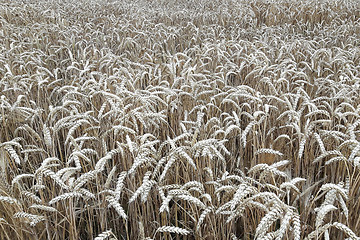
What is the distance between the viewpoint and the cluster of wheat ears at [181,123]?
107 cm

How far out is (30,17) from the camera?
4891mm

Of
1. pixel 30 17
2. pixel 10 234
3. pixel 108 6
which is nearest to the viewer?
pixel 10 234

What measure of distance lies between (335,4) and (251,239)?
547 cm

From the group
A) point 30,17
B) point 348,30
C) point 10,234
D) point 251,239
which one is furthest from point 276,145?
point 30,17

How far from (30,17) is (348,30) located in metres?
4.83

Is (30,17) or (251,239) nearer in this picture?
(251,239)

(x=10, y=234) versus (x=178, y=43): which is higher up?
(x=178, y=43)

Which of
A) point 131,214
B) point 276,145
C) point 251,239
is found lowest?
point 251,239

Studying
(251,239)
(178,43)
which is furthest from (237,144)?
(178,43)

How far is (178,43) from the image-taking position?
12.9 feet

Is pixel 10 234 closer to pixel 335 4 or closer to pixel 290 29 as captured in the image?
pixel 290 29

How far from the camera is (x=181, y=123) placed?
4.37 feet

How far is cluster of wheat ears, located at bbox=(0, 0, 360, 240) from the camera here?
107 centimetres

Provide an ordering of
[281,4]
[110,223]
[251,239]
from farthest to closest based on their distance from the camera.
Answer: [281,4] → [110,223] → [251,239]
